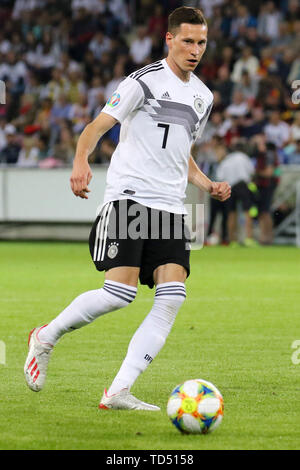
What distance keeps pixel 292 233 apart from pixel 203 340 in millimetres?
13072

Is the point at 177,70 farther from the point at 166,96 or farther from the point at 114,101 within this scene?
the point at 114,101

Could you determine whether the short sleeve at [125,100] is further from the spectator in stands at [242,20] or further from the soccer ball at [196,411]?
the spectator in stands at [242,20]

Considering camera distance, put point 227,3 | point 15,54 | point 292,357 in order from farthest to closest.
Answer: point 15,54 < point 227,3 < point 292,357

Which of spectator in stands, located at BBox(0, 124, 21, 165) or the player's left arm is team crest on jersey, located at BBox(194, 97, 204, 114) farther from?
spectator in stands, located at BBox(0, 124, 21, 165)

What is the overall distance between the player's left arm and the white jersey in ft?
0.96

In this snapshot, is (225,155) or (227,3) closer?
(225,155)

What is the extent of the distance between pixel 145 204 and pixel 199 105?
2.46ft

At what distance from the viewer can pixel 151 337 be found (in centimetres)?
603

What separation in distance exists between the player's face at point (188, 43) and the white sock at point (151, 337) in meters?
1.36

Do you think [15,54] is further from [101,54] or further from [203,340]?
[203,340]

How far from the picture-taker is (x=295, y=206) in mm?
21312

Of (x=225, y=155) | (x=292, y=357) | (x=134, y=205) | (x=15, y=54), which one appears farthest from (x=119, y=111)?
(x=15, y=54)

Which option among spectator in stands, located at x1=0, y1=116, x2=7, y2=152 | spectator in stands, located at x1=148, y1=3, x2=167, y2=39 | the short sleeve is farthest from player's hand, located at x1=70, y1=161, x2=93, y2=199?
spectator in stands, located at x1=148, y1=3, x2=167, y2=39

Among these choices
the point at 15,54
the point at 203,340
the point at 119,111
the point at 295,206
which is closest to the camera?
the point at 119,111
